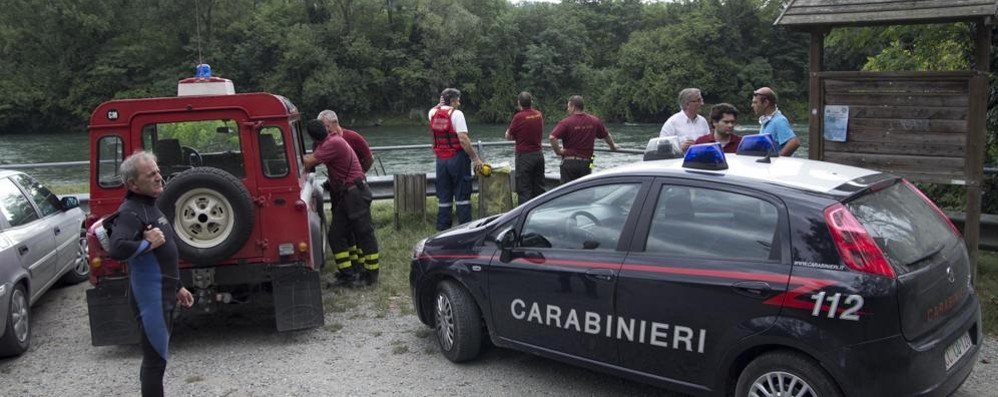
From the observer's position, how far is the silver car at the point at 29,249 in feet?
19.7

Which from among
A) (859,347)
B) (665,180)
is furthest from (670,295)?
(859,347)

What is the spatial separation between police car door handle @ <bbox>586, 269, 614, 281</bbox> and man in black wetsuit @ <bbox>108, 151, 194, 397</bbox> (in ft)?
7.74

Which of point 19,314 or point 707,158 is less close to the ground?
point 707,158

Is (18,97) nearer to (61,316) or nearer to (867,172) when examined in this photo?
(61,316)

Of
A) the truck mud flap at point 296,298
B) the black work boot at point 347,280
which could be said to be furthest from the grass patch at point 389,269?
the truck mud flap at point 296,298

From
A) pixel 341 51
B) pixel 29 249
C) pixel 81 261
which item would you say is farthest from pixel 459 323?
pixel 341 51

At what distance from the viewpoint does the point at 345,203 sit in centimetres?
766

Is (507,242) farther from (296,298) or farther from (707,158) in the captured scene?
(296,298)

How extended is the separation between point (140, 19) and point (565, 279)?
57148mm

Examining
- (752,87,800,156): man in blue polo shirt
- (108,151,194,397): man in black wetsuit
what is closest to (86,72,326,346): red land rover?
(108,151,194,397): man in black wetsuit

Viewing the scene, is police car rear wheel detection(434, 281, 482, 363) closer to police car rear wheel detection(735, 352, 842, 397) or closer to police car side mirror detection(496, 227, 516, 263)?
police car side mirror detection(496, 227, 516, 263)

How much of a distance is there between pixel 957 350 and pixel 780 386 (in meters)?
0.91

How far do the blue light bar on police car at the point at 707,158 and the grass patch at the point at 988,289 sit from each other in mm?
2911

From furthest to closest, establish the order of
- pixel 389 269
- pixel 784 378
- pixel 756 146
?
pixel 389 269 → pixel 756 146 → pixel 784 378
